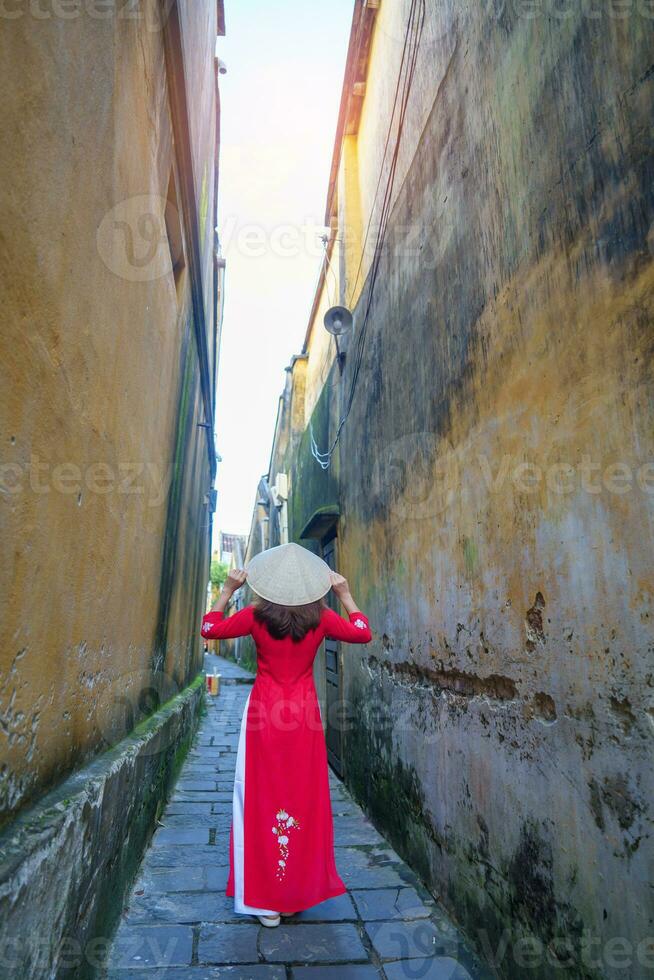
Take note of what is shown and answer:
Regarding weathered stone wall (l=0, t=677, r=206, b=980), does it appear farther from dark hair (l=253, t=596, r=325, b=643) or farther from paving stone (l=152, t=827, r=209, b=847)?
dark hair (l=253, t=596, r=325, b=643)

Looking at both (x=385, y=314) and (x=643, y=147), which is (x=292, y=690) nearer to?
(x=643, y=147)

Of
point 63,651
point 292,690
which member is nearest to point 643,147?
point 63,651

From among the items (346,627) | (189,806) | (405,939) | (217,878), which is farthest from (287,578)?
(189,806)

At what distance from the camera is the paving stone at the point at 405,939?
2.61m

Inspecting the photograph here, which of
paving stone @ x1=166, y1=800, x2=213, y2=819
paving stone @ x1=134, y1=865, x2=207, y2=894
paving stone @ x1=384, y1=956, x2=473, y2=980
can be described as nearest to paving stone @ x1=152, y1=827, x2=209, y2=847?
paving stone @ x1=166, y1=800, x2=213, y2=819

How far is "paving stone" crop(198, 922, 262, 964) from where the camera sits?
8.30 ft

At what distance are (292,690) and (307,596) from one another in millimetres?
473

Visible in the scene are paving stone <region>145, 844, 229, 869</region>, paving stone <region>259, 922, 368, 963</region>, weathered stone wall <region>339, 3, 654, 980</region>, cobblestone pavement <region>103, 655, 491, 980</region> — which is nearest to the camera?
weathered stone wall <region>339, 3, 654, 980</region>

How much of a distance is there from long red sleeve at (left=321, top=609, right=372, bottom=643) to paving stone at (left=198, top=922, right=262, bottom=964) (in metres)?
1.32

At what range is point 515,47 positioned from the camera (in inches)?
102

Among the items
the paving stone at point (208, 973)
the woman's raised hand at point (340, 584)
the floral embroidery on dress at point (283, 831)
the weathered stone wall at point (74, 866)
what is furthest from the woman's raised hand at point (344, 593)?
the paving stone at point (208, 973)

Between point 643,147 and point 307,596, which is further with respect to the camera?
point 307,596

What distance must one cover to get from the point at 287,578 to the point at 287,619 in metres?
0.20

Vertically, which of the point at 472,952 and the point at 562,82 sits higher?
the point at 562,82
